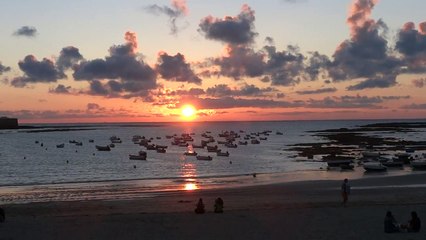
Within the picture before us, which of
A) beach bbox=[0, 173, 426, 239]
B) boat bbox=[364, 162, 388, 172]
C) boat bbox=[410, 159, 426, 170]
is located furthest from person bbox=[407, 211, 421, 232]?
boat bbox=[410, 159, 426, 170]

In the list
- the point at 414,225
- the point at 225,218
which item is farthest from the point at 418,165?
the point at 225,218

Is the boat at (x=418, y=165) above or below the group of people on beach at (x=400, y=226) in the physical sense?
below

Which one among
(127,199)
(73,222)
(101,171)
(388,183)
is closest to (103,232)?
(73,222)

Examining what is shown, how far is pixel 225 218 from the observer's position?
24.9 meters

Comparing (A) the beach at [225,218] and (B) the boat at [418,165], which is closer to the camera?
(A) the beach at [225,218]

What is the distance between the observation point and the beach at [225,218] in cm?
2130

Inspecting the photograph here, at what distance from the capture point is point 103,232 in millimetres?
22047

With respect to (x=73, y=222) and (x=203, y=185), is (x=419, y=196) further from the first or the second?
(x=73, y=222)

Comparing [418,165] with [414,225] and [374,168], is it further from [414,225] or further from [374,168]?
[414,225]

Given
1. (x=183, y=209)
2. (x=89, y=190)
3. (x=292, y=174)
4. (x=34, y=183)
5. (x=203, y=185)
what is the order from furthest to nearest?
(x=292, y=174) → (x=34, y=183) → (x=203, y=185) → (x=89, y=190) → (x=183, y=209)

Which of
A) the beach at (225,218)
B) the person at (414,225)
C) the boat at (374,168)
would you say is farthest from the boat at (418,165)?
the person at (414,225)

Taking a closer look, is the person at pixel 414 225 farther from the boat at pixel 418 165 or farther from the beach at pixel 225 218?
the boat at pixel 418 165

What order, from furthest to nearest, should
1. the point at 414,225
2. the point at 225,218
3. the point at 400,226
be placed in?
the point at 225,218 < the point at 400,226 < the point at 414,225

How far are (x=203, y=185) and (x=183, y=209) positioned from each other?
17167mm
